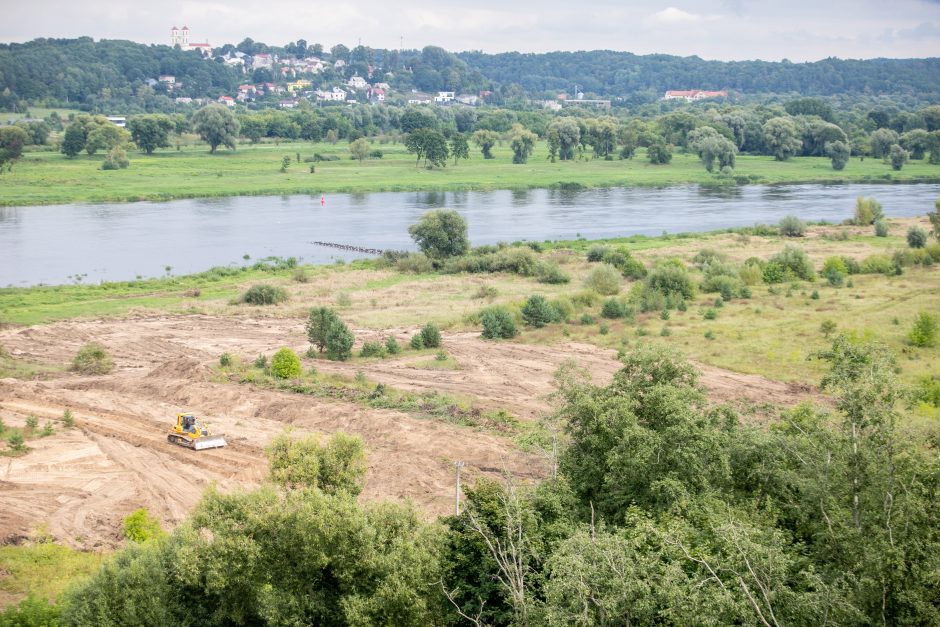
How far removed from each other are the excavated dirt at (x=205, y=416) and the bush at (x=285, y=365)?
122 cm

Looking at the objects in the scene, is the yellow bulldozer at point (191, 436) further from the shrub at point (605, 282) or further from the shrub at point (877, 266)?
the shrub at point (877, 266)

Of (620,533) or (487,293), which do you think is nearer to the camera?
(620,533)

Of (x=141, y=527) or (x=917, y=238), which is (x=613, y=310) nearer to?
(x=141, y=527)

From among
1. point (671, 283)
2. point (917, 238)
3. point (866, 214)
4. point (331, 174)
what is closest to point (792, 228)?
point (866, 214)

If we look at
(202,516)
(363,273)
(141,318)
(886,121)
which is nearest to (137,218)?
(363,273)

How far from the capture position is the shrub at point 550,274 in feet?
162

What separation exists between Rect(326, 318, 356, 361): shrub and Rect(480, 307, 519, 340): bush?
5806 millimetres

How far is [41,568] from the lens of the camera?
19203 mm

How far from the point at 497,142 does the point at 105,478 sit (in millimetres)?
109375

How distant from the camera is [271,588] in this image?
14836 mm

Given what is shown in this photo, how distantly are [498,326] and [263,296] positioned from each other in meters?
13.4

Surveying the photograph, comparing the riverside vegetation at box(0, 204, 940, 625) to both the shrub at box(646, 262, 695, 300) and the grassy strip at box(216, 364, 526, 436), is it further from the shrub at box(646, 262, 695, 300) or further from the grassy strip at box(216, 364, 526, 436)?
the shrub at box(646, 262, 695, 300)

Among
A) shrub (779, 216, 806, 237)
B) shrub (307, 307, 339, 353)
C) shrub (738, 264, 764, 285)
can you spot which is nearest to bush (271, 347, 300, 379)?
shrub (307, 307, 339, 353)

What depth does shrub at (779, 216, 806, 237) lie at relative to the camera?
63312 millimetres
